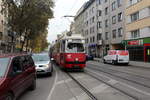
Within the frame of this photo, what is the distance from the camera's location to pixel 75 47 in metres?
15.6

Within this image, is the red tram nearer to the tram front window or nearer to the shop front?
the tram front window

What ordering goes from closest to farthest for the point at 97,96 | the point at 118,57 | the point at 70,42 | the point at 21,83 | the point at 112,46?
1. the point at 21,83
2. the point at 97,96
3. the point at 70,42
4. the point at 118,57
5. the point at 112,46

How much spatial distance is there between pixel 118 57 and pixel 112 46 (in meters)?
17.2

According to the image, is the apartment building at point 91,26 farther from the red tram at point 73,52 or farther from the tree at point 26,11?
the red tram at point 73,52

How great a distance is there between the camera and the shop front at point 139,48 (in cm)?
2838

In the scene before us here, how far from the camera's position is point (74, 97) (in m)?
7.03

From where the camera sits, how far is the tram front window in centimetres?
1548

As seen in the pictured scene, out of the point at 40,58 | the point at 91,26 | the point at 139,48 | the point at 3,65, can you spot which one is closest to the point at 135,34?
the point at 139,48

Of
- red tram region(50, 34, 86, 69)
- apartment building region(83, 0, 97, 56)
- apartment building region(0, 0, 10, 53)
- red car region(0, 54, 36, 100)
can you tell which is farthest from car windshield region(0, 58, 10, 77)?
apartment building region(83, 0, 97, 56)

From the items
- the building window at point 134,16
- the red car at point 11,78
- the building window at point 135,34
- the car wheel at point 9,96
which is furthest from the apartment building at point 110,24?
the car wheel at point 9,96

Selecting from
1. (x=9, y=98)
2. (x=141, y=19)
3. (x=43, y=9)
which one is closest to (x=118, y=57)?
(x=141, y=19)

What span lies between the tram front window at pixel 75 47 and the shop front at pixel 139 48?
1575cm

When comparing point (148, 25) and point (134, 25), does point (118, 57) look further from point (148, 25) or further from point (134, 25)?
point (134, 25)

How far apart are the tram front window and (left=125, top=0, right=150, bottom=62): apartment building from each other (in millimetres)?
15749
